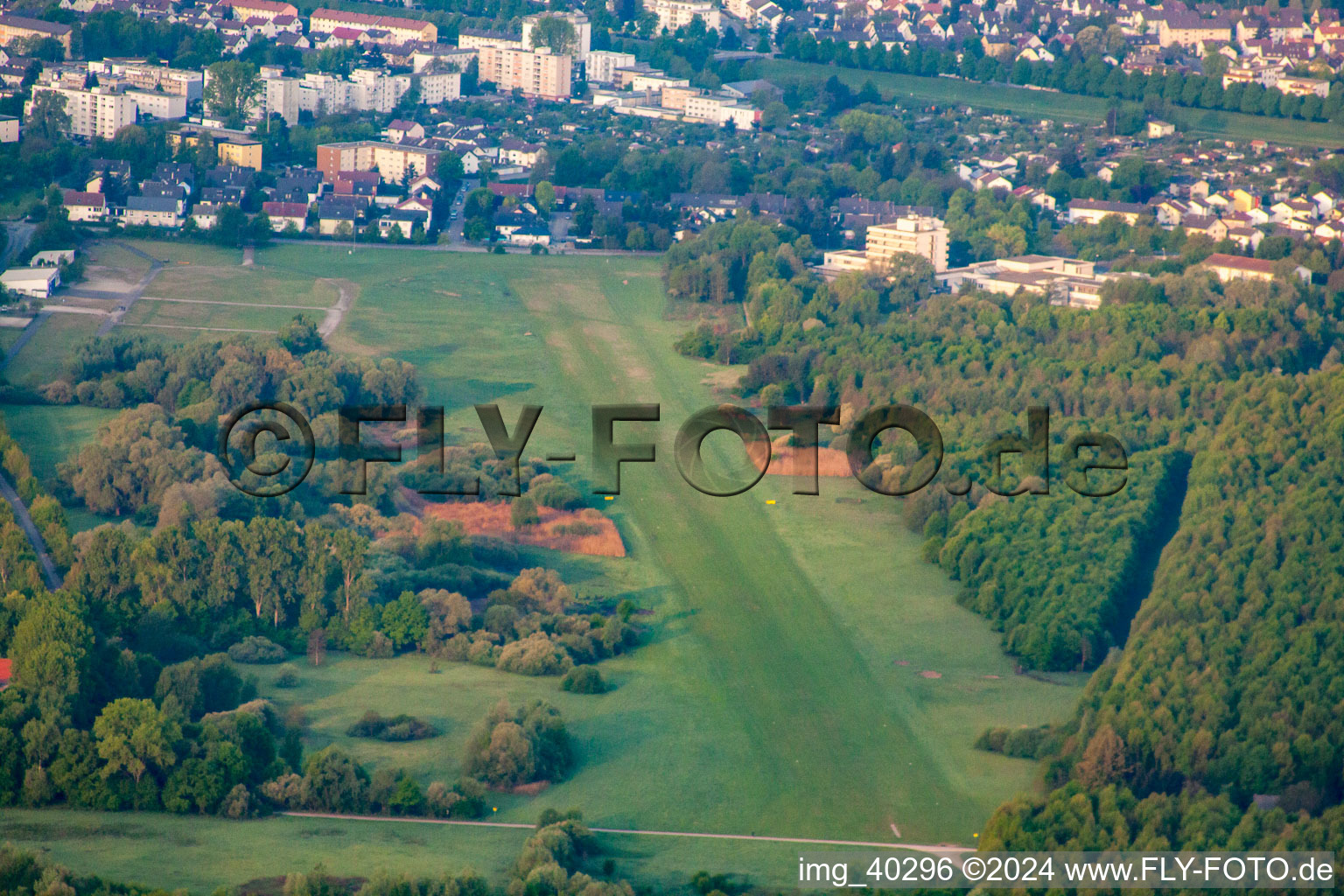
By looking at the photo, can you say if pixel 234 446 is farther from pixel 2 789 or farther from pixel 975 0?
pixel 975 0

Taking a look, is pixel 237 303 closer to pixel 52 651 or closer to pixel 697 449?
pixel 697 449

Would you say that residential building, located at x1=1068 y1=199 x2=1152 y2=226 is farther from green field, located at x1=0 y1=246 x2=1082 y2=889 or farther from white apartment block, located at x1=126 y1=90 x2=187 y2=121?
white apartment block, located at x1=126 y1=90 x2=187 y2=121

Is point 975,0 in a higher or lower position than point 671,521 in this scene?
higher

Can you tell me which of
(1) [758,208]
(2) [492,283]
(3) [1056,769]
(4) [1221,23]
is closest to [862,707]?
(3) [1056,769]

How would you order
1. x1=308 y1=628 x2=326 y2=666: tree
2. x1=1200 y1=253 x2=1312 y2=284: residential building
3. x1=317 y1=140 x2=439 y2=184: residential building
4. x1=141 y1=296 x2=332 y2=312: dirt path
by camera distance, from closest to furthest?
x1=308 y1=628 x2=326 y2=666: tree
x1=141 y1=296 x2=332 y2=312: dirt path
x1=1200 y1=253 x2=1312 y2=284: residential building
x1=317 y1=140 x2=439 y2=184: residential building

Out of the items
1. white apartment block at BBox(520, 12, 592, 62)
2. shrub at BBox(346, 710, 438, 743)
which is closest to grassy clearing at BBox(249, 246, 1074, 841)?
shrub at BBox(346, 710, 438, 743)

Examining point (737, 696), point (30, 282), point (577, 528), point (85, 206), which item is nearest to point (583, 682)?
point (737, 696)
